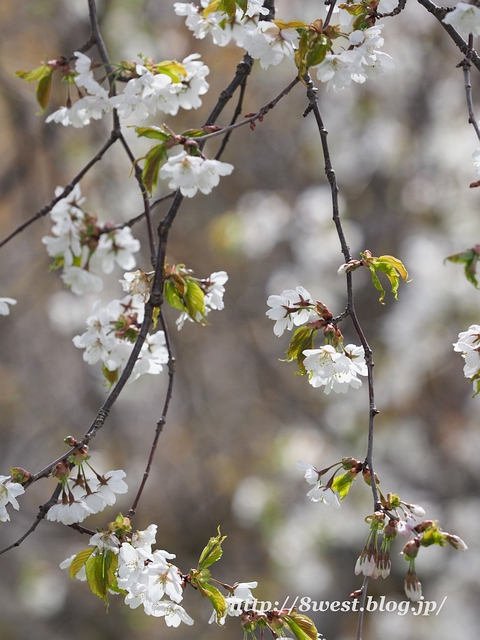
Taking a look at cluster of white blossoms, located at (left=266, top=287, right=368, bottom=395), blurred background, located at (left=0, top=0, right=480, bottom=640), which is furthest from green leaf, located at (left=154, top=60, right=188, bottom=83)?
blurred background, located at (left=0, top=0, right=480, bottom=640)

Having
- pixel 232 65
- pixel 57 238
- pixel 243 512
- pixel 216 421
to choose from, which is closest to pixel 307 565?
pixel 243 512

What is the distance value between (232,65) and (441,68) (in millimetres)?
1227

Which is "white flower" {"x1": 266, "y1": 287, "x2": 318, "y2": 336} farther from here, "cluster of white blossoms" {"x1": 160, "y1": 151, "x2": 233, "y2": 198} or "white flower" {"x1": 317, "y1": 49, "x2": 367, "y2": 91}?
"white flower" {"x1": 317, "y1": 49, "x2": 367, "y2": 91}

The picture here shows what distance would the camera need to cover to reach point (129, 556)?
0.83 metres

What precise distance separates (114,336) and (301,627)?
56 cm

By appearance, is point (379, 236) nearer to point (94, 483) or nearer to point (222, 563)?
point (222, 563)

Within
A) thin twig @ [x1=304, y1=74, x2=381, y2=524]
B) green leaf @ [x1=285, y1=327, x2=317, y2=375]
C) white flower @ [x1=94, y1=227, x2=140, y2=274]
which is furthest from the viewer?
white flower @ [x1=94, y1=227, x2=140, y2=274]

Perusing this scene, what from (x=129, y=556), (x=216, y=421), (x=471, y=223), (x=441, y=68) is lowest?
(x=129, y=556)

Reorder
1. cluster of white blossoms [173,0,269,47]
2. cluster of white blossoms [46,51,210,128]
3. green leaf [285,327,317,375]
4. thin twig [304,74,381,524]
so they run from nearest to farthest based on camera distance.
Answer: thin twig [304,74,381,524]
green leaf [285,327,317,375]
cluster of white blossoms [46,51,210,128]
cluster of white blossoms [173,0,269,47]

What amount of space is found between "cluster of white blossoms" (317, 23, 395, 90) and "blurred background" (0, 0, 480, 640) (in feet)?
8.04

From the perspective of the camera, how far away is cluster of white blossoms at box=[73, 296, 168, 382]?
112cm

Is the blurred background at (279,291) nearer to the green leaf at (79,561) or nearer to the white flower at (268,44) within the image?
the white flower at (268,44)

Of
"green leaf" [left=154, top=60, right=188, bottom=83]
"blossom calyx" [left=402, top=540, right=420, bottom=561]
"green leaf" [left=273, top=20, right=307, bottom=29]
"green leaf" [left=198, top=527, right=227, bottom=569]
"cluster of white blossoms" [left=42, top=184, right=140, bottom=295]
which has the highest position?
"green leaf" [left=154, top=60, right=188, bottom=83]

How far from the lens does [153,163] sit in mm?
907
